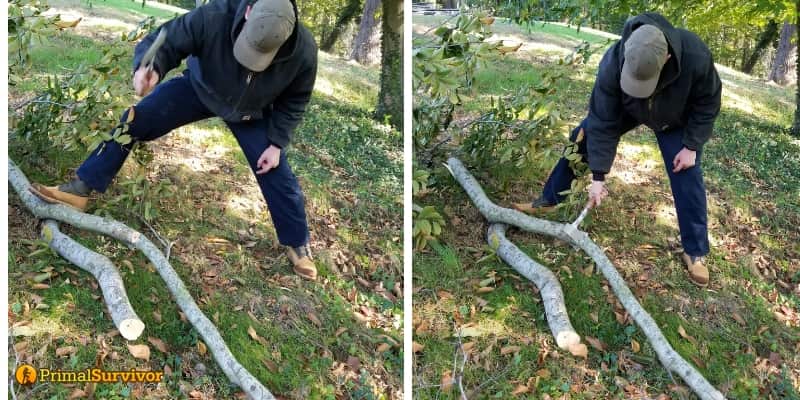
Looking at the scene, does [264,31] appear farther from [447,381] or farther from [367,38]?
[447,381]

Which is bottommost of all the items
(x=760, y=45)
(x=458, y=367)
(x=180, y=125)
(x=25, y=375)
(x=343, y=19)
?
(x=25, y=375)

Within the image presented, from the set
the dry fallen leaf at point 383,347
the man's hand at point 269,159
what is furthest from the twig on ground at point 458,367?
the man's hand at point 269,159

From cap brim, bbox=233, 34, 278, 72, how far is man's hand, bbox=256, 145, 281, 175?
270 mm

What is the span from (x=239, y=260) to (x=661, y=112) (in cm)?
143

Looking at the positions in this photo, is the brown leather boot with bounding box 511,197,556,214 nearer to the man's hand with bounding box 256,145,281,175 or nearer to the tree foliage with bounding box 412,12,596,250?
the tree foliage with bounding box 412,12,596,250

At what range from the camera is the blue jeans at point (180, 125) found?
182 cm

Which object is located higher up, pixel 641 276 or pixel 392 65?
pixel 392 65

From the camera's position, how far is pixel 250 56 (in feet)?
5.69

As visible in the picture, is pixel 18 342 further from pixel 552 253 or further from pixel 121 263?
pixel 552 253

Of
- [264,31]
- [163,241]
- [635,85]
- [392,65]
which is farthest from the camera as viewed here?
[392,65]

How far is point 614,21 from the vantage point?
1.89 m

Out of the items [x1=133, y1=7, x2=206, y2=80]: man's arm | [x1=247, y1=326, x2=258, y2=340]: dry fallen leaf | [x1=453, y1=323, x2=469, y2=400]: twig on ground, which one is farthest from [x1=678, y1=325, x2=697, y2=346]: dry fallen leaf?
[x1=133, y1=7, x2=206, y2=80]: man's arm

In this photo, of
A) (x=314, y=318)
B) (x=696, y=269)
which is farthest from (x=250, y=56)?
(x=696, y=269)

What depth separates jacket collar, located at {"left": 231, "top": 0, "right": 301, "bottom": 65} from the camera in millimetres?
1701
